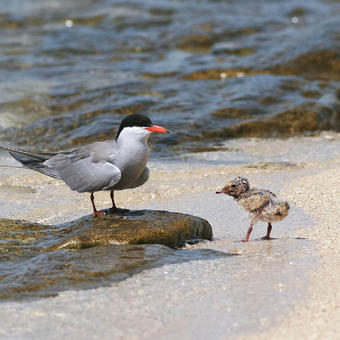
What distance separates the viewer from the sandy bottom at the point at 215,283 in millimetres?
3244

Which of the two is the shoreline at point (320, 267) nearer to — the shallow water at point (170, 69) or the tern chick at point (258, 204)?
the tern chick at point (258, 204)

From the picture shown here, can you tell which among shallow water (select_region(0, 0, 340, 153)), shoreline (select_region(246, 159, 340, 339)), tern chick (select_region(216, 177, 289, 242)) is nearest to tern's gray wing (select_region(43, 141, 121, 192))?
tern chick (select_region(216, 177, 289, 242))

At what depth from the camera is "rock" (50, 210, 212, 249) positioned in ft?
15.0

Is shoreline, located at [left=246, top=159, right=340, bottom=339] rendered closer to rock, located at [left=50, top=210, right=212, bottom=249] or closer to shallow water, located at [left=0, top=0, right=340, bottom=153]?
rock, located at [left=50, top=210, right=212, bottom=249]

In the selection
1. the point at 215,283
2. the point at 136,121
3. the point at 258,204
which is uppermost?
the point at 136,121

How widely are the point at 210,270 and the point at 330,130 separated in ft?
17.9

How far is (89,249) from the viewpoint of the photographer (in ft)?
14.6

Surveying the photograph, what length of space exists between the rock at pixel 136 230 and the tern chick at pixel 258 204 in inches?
13.4

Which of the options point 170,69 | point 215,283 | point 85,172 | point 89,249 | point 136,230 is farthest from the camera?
point 170,69

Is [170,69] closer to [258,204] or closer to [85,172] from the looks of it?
[85,172]

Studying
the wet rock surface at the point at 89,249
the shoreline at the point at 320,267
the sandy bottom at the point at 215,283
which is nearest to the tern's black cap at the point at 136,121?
the wet rock surface at the point at 89,249

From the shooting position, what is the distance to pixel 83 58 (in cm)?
1286

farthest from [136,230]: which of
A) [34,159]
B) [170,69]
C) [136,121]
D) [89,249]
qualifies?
[170,69]

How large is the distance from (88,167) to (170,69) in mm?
6896
